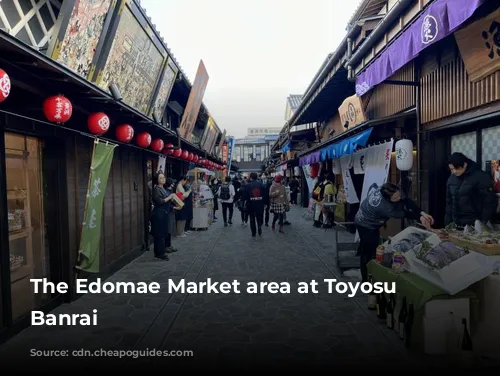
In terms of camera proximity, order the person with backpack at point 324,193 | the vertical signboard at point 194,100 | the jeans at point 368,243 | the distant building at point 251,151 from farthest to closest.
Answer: the distant building at point 251,151 < the person with backpack at point 324,193 < the vertical signboard at point 194,100 < the jeans at point 368,243

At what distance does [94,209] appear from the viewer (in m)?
7.21

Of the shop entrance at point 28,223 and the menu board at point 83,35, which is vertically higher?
the menu board at point 83,35

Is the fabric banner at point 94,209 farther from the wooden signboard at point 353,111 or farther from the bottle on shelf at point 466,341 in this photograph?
the wooden signboard at point 353,111

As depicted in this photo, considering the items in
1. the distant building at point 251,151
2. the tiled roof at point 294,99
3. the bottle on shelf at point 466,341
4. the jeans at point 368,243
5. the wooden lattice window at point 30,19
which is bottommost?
the bottle on shelf at point 466,341

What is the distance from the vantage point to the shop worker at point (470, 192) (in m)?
6.38

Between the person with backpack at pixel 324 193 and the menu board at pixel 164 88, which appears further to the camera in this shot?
the person with backpack at pixel 324 193

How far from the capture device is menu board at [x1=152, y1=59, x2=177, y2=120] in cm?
1283

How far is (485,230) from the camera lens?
20.5 ft

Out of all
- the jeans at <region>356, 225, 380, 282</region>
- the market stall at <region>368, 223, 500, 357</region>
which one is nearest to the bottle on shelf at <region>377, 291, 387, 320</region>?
the market stall at <region>368, 223, 500, 357</region>

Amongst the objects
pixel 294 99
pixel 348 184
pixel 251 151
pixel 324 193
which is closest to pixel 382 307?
pixel 348 184

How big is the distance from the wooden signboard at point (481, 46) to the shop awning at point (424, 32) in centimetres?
87

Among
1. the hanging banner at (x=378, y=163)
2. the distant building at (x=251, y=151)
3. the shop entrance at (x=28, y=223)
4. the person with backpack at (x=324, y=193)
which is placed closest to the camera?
the shop entrance at (x=28, y=223)

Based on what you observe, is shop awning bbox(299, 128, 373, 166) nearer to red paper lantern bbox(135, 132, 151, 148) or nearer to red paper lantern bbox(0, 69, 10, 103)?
red paper lantern bbox(135, 132, 151, 148)

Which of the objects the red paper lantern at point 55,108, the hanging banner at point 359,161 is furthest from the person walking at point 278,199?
the red paper lantern at point 55,108
